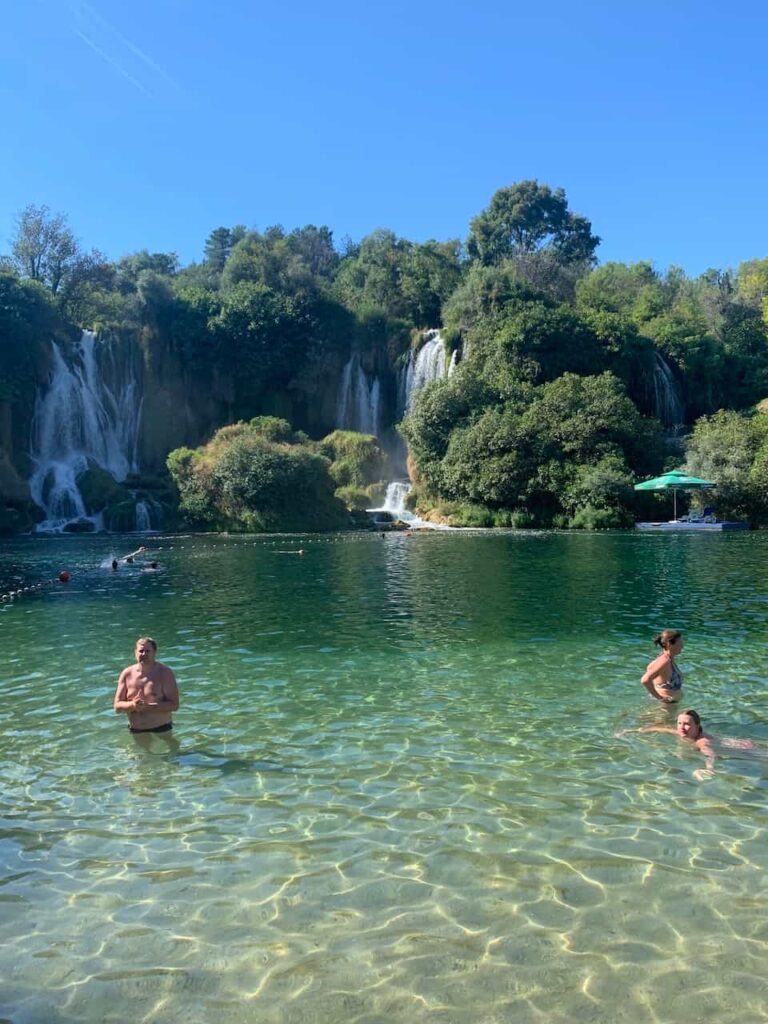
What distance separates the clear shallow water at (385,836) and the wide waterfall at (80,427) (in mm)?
33209

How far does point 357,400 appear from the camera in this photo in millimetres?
54969

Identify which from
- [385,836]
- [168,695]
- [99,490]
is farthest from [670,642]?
[99,490]

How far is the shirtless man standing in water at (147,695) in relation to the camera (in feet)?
25.8

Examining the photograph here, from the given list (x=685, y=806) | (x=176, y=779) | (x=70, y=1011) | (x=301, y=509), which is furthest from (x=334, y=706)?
(x=301, y=509)

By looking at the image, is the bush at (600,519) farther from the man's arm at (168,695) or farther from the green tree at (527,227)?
the green tree at (527,227)

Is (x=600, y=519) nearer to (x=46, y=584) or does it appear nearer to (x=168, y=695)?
(x=46, y=584)

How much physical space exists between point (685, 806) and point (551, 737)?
1.83 metres

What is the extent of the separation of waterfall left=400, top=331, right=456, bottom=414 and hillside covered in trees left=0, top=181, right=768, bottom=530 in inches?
11.3

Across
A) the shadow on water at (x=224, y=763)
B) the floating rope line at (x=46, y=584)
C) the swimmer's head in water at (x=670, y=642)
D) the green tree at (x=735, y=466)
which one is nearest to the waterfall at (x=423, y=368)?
the green tree at (x=735, y=466)

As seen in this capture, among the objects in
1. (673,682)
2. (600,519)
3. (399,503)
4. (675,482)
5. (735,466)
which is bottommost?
(673,682)

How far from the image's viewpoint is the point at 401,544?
3209cm

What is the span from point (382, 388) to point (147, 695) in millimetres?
48370

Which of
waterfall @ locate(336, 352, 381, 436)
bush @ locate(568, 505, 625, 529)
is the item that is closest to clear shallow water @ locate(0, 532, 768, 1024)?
bush @ locate(568, 505, 625, 529)

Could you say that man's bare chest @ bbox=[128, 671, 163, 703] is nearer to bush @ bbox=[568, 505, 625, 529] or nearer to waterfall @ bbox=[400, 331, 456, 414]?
bush @ bbox=[568, 505, 625, 529]
